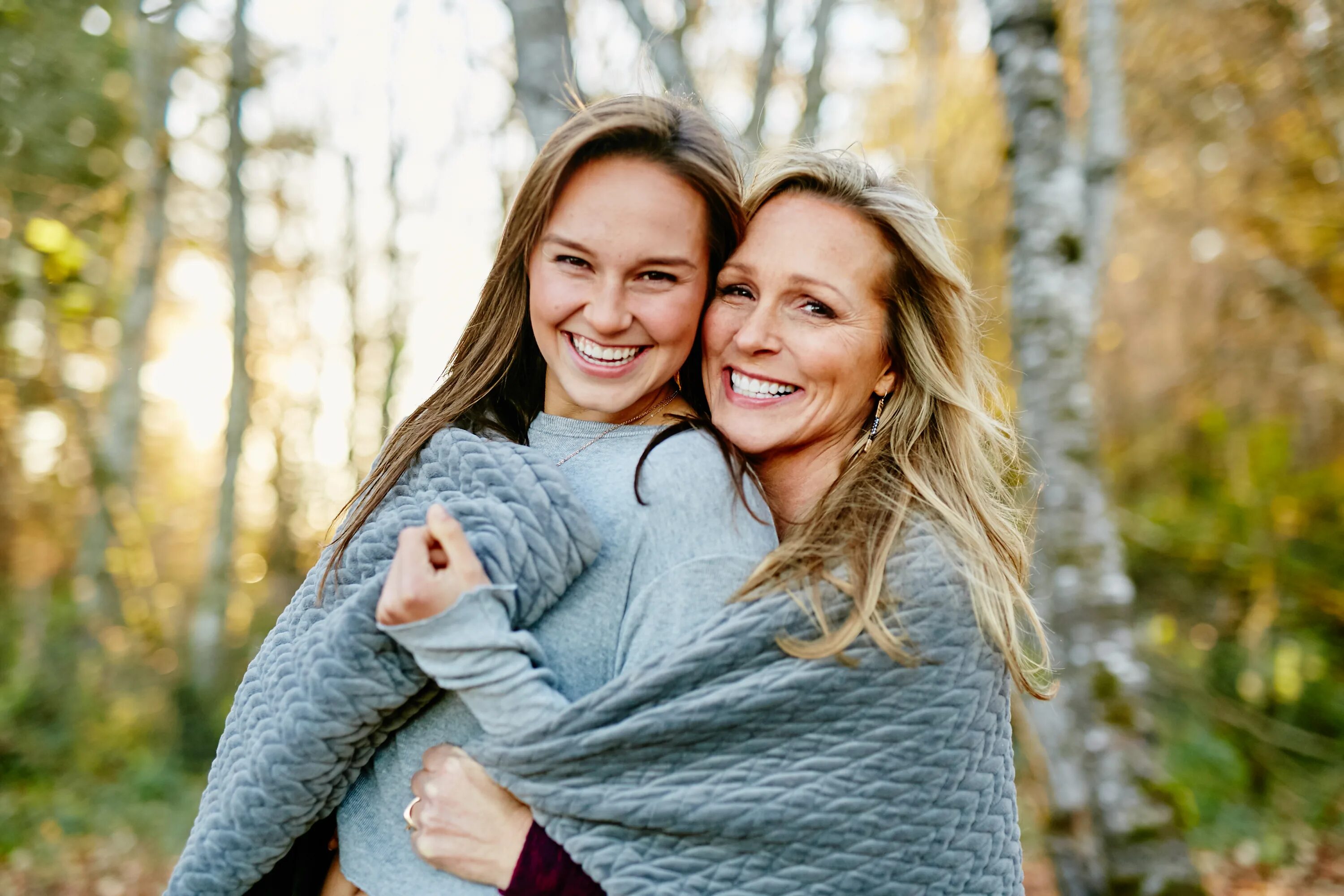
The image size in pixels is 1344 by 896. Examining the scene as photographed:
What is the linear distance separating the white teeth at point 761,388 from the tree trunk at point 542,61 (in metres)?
1.42

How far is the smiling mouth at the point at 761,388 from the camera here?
1.91 metres

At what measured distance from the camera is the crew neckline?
183cm

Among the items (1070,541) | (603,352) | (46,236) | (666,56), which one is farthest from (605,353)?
(46,236)

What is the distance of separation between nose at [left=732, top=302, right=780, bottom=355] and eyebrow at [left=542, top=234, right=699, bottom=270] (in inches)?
6.1

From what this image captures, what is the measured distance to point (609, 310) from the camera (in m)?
1.79

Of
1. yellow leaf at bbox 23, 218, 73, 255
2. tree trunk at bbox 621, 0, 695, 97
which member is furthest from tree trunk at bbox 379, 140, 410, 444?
tree trunk at bbox 621, 0, 695, 97

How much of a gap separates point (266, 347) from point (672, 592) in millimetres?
17500

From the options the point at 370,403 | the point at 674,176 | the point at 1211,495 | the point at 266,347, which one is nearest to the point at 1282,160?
the point at 1211,495

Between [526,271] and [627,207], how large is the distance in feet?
0.98

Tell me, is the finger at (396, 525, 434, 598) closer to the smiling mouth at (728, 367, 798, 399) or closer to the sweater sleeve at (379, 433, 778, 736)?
the sweater sleeve at (379, 433, 778, 736)

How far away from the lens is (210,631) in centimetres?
917

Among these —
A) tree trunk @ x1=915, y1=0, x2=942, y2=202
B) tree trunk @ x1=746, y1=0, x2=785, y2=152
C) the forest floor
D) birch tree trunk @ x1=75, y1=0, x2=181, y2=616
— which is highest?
tree trunk @ x1=915, y1=0, x2=942, y2=202

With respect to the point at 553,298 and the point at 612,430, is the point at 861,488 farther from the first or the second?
the point at 553,298

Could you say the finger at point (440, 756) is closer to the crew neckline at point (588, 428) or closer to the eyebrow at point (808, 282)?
the crew neckline at point (588, 428)
